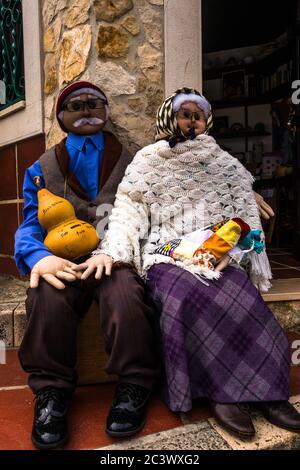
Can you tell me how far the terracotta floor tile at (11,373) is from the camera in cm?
204

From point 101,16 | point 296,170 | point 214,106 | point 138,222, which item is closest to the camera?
point 138,222

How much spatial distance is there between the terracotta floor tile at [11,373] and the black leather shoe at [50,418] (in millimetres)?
488

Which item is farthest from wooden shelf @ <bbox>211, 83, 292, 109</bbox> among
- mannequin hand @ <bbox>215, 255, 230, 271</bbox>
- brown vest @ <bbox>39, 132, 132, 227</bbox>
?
mannequin hand @ <bbox>215, 255, 230, 271</bbox>

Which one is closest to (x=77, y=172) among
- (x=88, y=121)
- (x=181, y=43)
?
(x=88, y=121)

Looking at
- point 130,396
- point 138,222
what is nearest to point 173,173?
point 138,222

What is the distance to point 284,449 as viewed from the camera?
4.92 feet

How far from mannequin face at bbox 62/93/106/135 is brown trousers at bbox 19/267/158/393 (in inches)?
34.1

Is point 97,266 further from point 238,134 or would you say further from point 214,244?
point 238,134

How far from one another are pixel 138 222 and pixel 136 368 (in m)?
0.70

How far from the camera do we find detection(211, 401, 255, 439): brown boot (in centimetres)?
150

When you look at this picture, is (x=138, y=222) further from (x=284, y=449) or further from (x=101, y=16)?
(x=101, y=16)

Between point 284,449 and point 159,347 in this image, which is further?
point 159,347

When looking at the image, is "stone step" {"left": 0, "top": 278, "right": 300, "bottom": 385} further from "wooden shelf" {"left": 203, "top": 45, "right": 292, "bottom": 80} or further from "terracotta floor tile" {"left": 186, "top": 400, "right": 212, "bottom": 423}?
"wooden shelf" {"left": 203, "top": 45, "right": 292, "bottom": 80}

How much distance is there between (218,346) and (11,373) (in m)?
1.12
